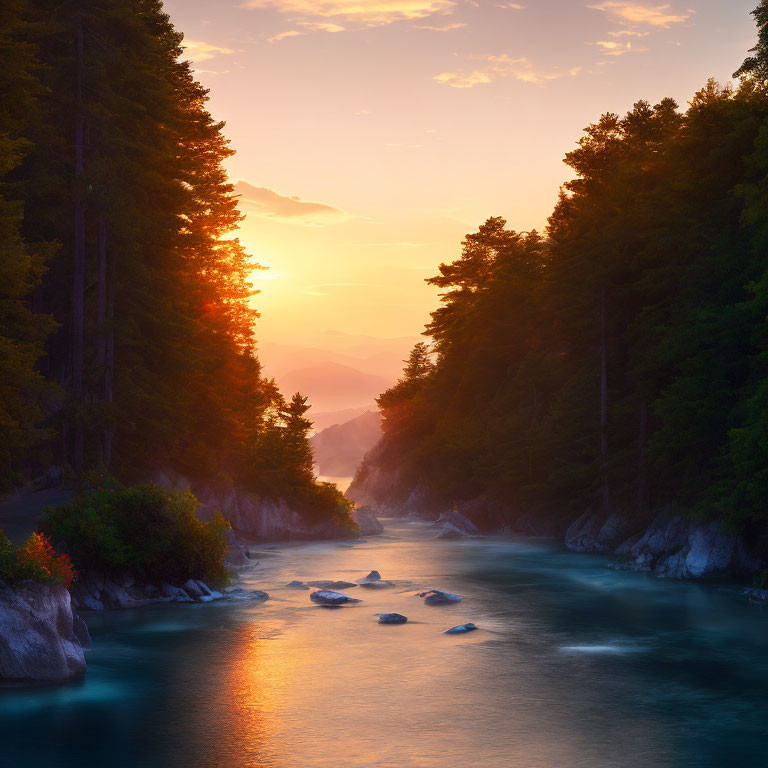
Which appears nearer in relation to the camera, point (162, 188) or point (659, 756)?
point (659, 756)

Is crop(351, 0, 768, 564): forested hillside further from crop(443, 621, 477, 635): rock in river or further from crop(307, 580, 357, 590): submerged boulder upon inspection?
crop(307, 580, 357, 590): submerged boulder

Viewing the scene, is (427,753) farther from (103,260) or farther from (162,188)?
(162,188)

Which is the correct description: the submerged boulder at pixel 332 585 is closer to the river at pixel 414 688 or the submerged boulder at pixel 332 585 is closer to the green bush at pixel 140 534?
the river at pixel 414 688

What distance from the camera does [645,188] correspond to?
5859cm

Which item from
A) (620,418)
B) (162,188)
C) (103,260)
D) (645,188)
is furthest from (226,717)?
(645,188)

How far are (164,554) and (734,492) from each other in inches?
892

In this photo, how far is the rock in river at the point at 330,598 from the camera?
113ft

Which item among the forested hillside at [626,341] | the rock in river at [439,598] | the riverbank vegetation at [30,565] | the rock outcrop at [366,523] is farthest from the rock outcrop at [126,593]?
the rock outcrop at [366,523]

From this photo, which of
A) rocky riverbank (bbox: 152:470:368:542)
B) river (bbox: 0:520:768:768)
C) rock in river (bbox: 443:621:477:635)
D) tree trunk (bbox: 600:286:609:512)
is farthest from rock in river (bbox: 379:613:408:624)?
tree trunk (bbox: 600:286:609:512)

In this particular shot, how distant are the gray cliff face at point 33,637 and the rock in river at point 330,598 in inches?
545

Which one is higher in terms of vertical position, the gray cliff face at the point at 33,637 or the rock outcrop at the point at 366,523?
the gray cliff face at the point at 33,637

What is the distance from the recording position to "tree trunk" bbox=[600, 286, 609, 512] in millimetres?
54281

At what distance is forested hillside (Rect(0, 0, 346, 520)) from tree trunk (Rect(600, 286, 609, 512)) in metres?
24.4

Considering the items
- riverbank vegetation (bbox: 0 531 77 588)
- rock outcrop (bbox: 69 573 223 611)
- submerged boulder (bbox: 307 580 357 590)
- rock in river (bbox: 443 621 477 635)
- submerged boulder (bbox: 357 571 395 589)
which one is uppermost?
riverbank vegetation (bbox: 0 531 77 588)
